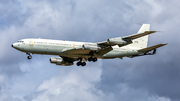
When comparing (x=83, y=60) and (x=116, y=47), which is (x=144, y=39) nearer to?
(x=116, y=47)

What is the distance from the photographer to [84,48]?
78.4 metres

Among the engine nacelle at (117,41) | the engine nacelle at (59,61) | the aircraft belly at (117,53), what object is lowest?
the engine nacelle at (59,61)

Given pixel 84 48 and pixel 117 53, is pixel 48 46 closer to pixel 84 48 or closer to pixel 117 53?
pixel 84 48

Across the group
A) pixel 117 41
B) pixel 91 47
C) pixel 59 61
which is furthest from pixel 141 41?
pixel 59 61

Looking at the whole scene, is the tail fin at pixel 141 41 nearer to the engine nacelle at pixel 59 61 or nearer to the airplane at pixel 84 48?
the airplane at pixel 84 48

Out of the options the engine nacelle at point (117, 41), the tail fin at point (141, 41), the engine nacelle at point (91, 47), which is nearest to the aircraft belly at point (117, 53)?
the tail fin at point (141, 41)

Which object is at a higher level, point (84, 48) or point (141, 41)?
point (141, 41)

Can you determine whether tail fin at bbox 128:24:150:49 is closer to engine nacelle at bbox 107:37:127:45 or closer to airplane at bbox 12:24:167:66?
airplane at bbox 12:24:167:66

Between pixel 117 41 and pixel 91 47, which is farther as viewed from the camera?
pixel 91 47

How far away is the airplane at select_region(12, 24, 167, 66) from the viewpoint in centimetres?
7656

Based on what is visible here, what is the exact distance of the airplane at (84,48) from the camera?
76.6m

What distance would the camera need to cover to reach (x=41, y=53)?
77750 mm

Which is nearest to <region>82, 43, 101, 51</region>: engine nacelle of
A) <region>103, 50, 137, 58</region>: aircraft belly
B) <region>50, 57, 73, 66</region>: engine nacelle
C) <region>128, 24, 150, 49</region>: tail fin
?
<region>103, 50, 137, 58</region>: aircraft belly

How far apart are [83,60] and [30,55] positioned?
622 inches
